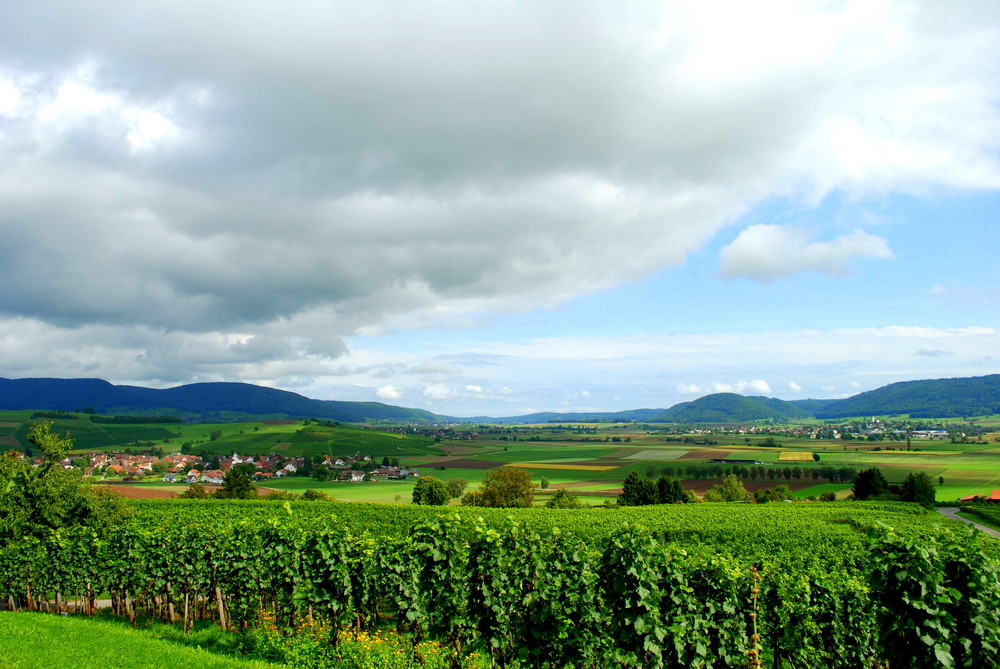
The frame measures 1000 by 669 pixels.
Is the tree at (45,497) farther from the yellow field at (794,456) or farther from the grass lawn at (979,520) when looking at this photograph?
the yellow field at (794,456)

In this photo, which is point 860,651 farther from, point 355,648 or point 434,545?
point 355,648

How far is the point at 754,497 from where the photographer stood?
289 ft

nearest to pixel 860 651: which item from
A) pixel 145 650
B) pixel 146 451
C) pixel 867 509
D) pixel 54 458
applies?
pixel 145 650

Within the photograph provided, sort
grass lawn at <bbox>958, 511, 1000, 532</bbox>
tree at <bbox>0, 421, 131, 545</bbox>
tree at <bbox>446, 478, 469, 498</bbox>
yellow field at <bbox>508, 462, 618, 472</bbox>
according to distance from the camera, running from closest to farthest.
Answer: tree at <bbox>0, 421, 131, 545</bbox>
grass lawn at <bbox>958, 511, 1000, 532</bbox>
tree at <bbox>446, 478, 469, 498</bbox>
yellow field at <bbox>508, 462, 618, 472</bbox>

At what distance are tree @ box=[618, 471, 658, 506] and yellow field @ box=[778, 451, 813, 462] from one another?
3413 inches

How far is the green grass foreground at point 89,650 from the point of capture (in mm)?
13164

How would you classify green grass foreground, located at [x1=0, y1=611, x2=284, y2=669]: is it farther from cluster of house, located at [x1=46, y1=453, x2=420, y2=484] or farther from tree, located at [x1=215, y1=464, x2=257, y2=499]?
cluster of house, located at [x1=46, y1=453, x2=420, y2=484]

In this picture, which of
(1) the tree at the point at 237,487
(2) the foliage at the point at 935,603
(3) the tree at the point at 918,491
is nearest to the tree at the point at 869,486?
(3) the tree at the point at 918,491

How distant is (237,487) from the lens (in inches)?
2630

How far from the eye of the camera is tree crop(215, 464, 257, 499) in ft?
217

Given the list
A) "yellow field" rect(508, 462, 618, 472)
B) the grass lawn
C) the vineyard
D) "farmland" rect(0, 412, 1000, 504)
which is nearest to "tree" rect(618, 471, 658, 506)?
"farmland" rect(0, 412, 1000, 504)

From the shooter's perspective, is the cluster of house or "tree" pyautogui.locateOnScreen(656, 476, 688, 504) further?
the cluster of house

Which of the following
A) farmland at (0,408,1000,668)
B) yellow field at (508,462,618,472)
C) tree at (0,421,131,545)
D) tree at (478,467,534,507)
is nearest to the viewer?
farmland at (0,408,1000,668)

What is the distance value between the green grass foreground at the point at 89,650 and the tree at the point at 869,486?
97449 mm
